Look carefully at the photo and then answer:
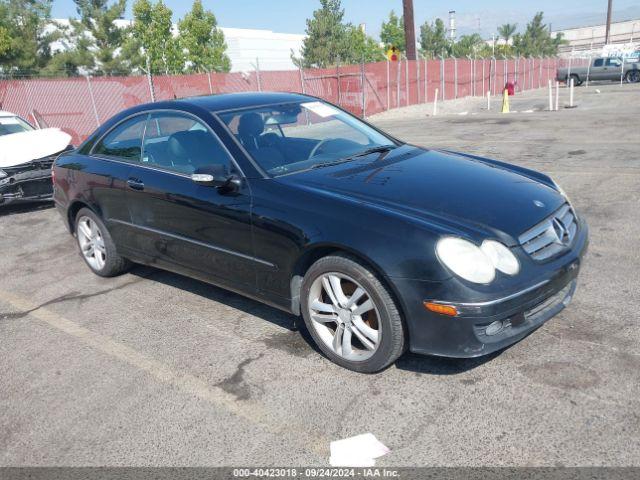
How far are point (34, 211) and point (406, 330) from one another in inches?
294

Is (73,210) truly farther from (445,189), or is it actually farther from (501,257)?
(501,257)

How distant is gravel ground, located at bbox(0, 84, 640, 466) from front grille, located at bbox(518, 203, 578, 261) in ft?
2.09

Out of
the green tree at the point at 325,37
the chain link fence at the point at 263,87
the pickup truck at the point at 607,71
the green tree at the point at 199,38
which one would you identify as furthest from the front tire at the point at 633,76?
the green tree at the point at 199,38

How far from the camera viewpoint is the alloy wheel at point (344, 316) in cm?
328

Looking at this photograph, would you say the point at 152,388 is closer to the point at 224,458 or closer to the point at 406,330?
the point at 224,458

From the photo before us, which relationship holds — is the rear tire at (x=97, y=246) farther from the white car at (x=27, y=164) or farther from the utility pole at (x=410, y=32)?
the utility pole at (x=410, y=32)

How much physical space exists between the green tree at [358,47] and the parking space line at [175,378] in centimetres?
5588

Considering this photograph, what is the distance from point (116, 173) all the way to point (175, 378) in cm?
207

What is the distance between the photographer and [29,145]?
8.52 m

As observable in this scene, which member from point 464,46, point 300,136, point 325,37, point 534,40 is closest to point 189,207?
point 300,136

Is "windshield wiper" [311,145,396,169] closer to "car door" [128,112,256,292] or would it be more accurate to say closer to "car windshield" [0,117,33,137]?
"car door" [128,112,256,292]

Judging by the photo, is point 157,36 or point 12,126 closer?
point 12,126

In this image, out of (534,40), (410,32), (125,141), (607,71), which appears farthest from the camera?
(534,40)

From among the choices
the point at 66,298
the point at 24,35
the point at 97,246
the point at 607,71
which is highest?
the point at 24,35
